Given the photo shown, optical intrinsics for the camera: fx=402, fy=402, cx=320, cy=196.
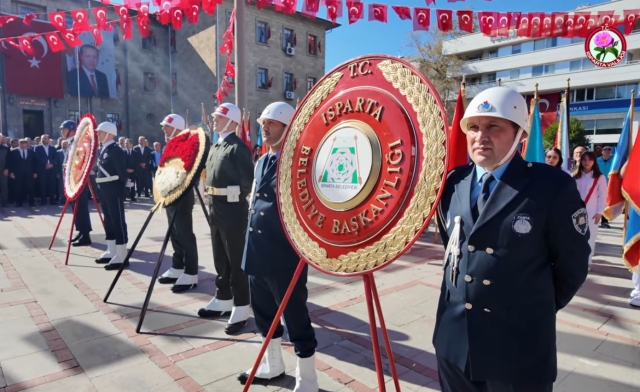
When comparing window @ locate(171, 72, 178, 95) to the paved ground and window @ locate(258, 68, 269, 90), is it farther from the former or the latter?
the paved ground

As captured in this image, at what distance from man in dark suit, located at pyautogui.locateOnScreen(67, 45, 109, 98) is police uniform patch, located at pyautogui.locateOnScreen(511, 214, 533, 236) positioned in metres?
30.9

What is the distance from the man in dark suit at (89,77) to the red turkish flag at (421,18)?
83.9 feet

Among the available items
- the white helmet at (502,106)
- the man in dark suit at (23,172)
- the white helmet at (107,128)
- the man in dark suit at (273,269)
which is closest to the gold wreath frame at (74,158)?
the white helmet at (107,128)

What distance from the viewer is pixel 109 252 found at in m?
6.46

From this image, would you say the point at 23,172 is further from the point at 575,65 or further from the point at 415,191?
the point at 575,65

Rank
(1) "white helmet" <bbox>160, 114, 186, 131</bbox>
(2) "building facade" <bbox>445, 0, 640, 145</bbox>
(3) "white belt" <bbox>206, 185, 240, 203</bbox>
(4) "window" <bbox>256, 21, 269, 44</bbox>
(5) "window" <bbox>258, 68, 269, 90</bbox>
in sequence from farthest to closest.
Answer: (2) "building facade" <bbox>445, 0, 640, 145</bbox>, (5) "window" <bbox>258, 68, 269, 90</bbox>, (4) "window" <bbox>256, 21, 269, 44</bbox>, (1) "white helmet" <bbox>160, 114, 186, 131</bbox>, (3) "white belt" <bbox>206, 185, 240, 203</bbox>

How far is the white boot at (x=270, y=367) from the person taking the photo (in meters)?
3.02

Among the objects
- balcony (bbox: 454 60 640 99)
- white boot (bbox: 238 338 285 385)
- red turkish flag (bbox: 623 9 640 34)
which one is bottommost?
white boot (bbox: 238 338 285 385)

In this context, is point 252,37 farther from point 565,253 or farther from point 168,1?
point 565,253

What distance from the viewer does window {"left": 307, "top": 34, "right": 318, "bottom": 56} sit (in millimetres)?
31484

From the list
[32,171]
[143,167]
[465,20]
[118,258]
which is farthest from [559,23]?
[32,171]

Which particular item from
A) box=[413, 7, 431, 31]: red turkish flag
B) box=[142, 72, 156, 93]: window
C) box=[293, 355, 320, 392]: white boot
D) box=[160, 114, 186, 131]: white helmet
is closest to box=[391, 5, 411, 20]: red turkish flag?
box=[413, 7, 431, 31]: red turkish flag

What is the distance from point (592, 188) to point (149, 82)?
30854 millimetres

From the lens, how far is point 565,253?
1.61 metres
